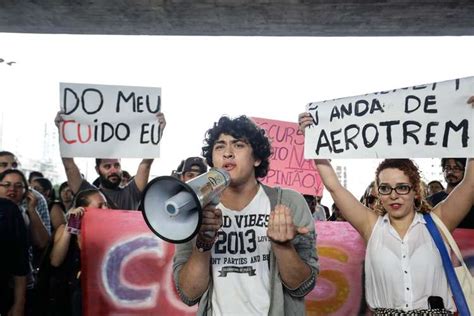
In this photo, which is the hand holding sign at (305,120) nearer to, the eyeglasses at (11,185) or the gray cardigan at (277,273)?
the gray cardigan at (277,273)

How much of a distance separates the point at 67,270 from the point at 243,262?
2001 millimetres

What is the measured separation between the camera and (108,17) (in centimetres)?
779

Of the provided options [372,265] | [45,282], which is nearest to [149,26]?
[45,282]

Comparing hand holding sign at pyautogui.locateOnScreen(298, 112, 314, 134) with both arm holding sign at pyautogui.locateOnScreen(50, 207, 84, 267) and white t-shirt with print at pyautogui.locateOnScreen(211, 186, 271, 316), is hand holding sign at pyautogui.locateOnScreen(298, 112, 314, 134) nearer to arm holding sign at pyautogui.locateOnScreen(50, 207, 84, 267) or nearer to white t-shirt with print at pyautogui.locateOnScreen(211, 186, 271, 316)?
white t-shirt with print at pyautogui.locateOnScreen(211, 186, 271, 316)

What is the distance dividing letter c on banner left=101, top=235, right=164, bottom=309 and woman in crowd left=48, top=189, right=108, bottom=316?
0.20 metres

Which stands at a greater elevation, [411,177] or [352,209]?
[411,177]

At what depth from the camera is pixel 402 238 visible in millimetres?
2623

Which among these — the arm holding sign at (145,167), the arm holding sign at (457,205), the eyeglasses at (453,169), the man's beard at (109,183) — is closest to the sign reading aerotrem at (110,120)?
the arm holding sign at (145,167)

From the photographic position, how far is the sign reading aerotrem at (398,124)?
3012 mm

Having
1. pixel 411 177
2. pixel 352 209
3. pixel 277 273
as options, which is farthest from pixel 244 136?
pixel 411 177

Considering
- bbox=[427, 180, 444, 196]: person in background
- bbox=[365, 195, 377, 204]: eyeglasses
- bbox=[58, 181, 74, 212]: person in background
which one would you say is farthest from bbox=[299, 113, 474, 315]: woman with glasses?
bbox=[427, 180, 444, 196]: person in background

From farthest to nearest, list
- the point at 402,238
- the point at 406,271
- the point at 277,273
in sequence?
the point at 402,238 → the point at 406,271 → the point at 277,273

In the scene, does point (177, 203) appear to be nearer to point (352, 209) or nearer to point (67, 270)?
point (352, 209)

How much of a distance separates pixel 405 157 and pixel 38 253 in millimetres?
3368
